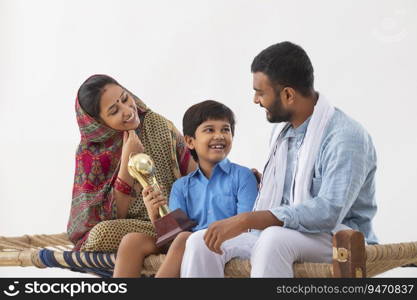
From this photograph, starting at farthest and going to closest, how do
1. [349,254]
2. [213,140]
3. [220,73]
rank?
[220,73] → [213,140] → [349,254]

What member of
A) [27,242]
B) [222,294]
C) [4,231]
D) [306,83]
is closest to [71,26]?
[4,231]

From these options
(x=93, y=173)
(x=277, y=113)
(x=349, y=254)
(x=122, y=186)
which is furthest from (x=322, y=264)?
(x=93, y=173)

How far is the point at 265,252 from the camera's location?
Result: 71.0 inches

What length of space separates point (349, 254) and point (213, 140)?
0.57m

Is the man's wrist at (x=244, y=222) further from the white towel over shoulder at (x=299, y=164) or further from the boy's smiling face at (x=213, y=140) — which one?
the boy's smiling face at (x=213, y=140)

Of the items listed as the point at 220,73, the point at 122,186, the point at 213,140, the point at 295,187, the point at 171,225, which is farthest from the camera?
the point at 220,73

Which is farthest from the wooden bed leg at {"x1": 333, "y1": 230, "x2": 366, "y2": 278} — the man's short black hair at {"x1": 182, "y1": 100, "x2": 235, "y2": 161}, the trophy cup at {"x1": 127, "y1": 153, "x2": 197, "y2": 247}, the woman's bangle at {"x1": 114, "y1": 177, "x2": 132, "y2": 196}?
the woman's bangle at {"x1": 114, "y1": 177, "x2": 132, "y2": 196}

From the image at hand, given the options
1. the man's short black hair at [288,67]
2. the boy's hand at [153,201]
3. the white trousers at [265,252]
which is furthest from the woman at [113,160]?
the man's short black hair at [288,67]

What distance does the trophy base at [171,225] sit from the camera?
6.88 ft

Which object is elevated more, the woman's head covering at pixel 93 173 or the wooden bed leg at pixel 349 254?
the woman's head covering at pixel 93 173

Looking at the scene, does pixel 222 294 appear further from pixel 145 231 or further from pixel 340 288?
pixel 145 231

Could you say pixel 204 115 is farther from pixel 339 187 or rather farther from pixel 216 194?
pixel 339 187

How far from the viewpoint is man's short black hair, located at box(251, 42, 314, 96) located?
197 cm

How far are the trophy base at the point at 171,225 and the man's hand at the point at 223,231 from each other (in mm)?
268
